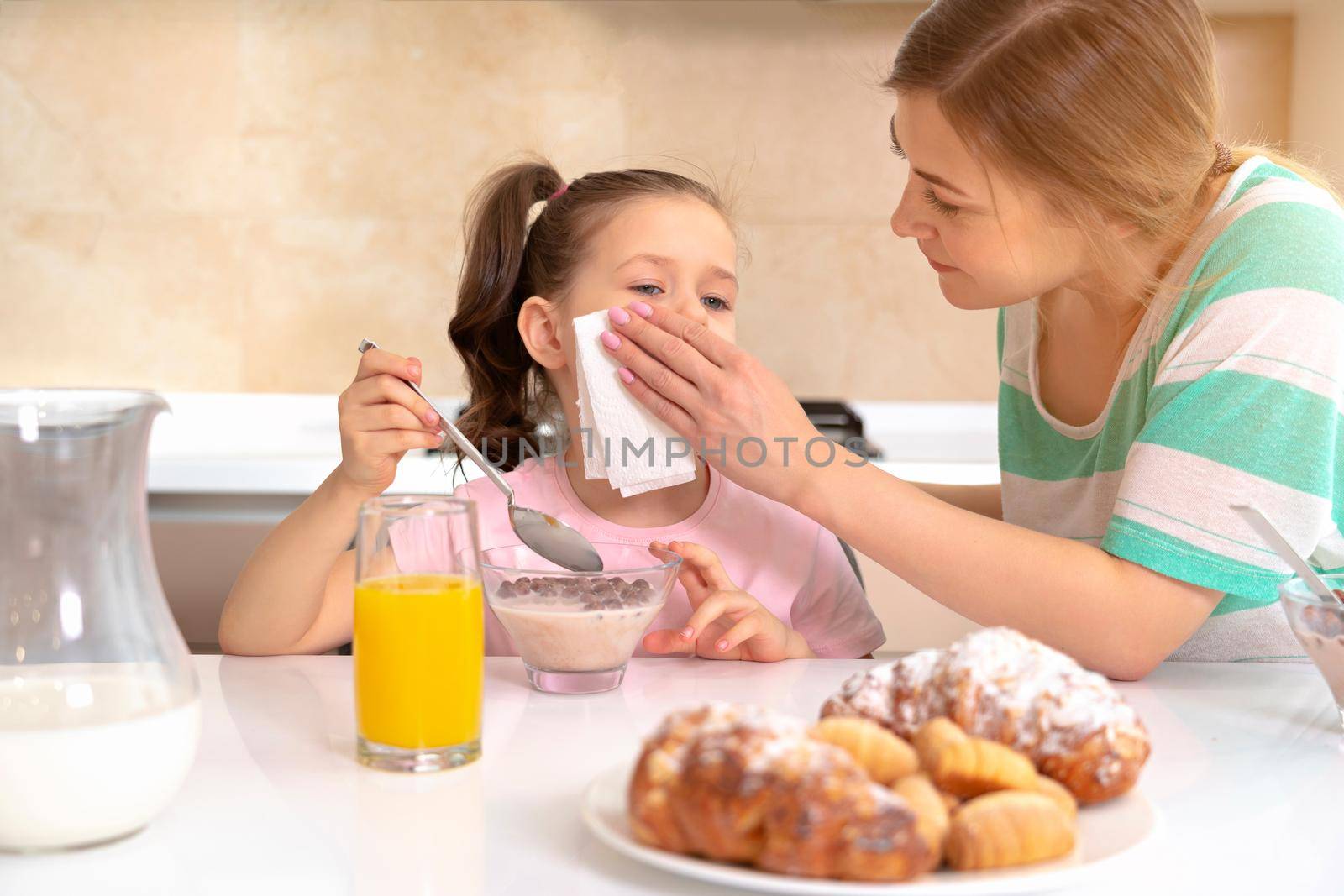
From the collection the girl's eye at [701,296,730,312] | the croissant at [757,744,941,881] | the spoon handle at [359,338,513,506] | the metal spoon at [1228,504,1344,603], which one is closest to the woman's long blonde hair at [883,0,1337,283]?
the girl's eye at [701,296,730,312]

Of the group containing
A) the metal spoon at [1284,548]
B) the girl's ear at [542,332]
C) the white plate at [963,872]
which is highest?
the girl's ear at [542,332]

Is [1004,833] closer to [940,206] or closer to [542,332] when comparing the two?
[940,206]

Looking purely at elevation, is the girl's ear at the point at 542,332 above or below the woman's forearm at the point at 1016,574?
above

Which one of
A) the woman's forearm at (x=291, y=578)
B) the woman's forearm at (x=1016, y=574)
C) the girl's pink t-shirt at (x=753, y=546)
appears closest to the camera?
the woman's forearm at (x=1016, y=574)

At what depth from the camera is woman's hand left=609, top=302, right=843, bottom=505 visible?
3.55 ft

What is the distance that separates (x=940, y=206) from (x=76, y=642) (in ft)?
2.98

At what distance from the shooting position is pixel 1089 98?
112 cm

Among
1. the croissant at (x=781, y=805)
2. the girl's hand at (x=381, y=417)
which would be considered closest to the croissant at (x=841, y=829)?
the croissant at (x=781, y=805)

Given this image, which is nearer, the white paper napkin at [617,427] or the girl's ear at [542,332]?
the white paper napkin at [617,427]

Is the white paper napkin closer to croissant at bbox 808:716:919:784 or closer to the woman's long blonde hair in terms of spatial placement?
the woman's long blonde hair

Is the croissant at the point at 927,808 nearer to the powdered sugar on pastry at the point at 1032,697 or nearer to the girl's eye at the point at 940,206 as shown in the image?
the powdered sugar on pastry at the point at 1032,697

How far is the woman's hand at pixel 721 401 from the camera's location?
42.6 inches

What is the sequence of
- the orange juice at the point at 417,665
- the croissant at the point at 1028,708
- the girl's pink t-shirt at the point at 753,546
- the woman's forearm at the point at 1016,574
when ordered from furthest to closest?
the girl's pink t-shirt at the point at 753,546, the woman's forearm at the point at 1016,574, the orange juice at the point at 417,665, the croissant at the point at 1028,708

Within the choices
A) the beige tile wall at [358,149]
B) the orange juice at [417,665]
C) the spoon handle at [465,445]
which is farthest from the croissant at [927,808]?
the beige tile wall at [358,149]
